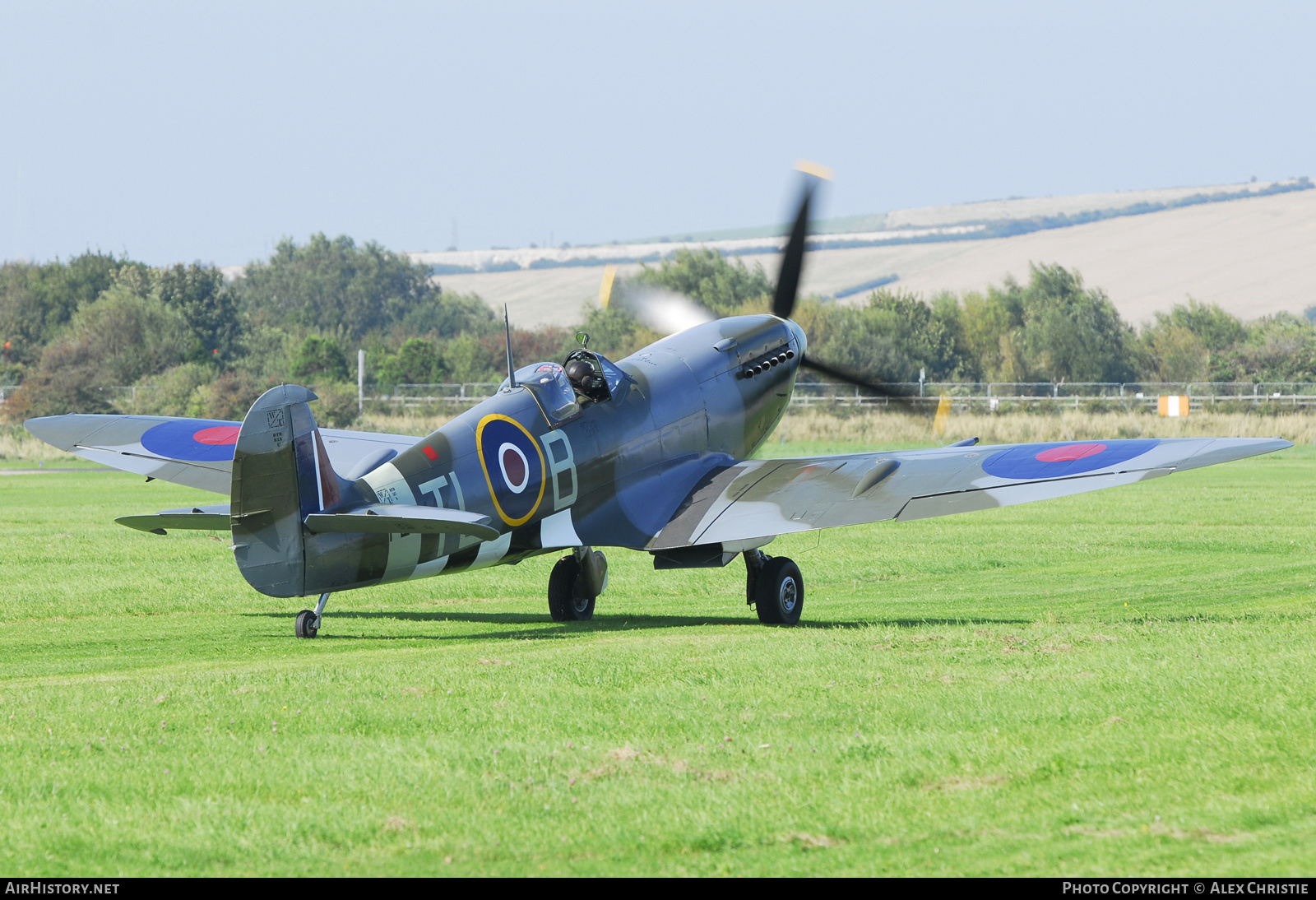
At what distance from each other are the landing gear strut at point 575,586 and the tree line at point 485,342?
4395cm

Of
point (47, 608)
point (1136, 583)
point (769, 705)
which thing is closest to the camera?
point (769, 705)

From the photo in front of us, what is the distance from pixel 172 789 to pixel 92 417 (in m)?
12.1

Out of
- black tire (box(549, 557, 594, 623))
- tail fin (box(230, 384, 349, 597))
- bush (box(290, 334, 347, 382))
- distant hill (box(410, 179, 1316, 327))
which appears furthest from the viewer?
distant hill (box(410, 179, 1316, 327))

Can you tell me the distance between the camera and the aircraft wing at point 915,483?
12.9m

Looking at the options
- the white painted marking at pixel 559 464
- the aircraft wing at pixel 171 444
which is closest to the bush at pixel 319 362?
the aircraft wing at pixel 171 444

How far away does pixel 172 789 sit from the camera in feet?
21.6

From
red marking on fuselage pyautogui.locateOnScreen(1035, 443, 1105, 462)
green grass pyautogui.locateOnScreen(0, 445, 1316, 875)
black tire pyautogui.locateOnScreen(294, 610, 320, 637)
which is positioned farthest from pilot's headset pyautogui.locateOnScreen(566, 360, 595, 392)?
red marking on fuselage pyautogui.locateOnScreen(1035, 443, 1105, 462)

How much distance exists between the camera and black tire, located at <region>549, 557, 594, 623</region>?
14.7 m

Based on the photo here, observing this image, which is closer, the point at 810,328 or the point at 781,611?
the point at 781,611

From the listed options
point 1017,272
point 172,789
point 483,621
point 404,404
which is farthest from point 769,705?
point 1017,272

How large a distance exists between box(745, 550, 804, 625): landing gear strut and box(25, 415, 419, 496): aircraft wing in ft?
15.1

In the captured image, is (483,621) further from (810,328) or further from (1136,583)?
(810,328)

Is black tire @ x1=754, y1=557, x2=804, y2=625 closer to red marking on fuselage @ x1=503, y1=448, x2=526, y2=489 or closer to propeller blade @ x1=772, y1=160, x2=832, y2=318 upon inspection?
red marking on fuselage @ x1=503, y1=448, x2=526, y2=489

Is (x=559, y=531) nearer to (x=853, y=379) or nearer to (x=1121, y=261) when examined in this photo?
(x=853, y=379)
